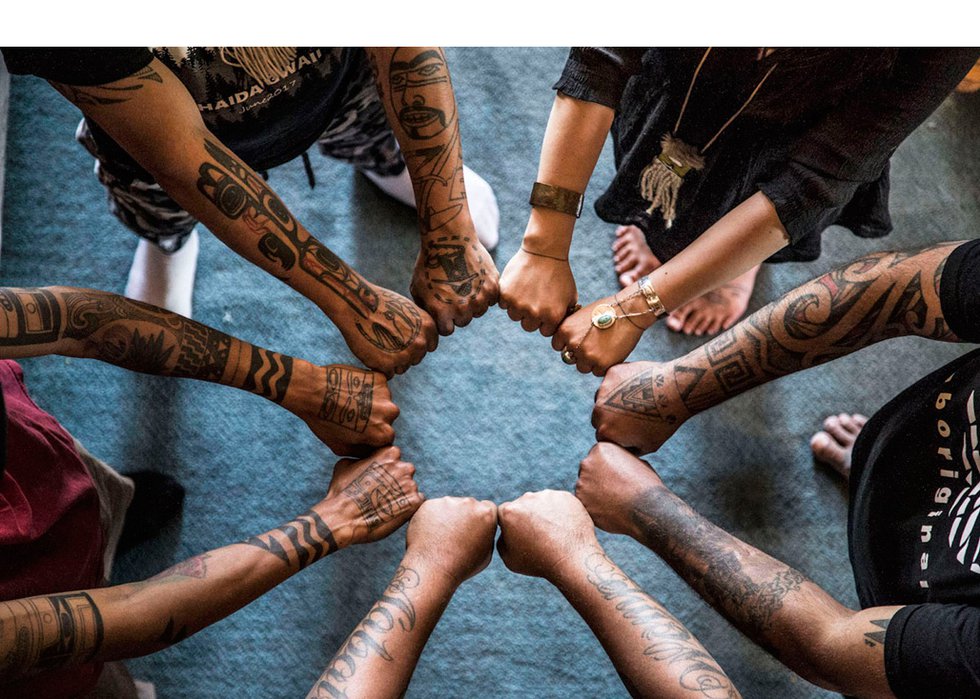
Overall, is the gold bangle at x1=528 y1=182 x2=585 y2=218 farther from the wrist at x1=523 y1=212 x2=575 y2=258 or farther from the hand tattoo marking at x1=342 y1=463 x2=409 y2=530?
the hand tattoo marking at x1=342 y1=463 x2=409 y2=530

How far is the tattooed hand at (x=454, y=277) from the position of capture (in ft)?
3.94

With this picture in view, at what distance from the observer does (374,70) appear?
1113 millimetres

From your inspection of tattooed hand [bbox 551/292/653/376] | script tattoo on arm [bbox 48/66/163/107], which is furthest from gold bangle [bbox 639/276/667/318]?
script tattoo on arm [bbox 48/66/163/107]

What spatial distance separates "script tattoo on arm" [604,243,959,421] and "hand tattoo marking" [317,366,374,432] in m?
0.38

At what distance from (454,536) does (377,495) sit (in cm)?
14

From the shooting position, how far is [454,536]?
3.78 ft

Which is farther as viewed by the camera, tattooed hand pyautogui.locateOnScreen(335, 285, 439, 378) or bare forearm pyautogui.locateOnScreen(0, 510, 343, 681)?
tattooed hand pyautogui.locateOnScreen(335, 285, 439, 378)

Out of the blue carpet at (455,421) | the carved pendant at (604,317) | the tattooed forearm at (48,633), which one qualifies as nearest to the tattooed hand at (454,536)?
the blue carpet at (455,421)

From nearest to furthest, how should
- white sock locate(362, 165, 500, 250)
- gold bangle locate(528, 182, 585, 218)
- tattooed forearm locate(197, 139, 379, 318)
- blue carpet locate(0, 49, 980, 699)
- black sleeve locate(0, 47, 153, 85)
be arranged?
1. black sleeve locate(0, 47, 153, 85)
2. tattooed forearm locate(197, 139, 379, 318)
3. gold bangle locate(528, 182, 585, 218)
4. blue carpet locate(0, 49, 980, 699)
5. white sock locate(362, 165, 500, 250)

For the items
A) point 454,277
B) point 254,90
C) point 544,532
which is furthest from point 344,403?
point 254,90

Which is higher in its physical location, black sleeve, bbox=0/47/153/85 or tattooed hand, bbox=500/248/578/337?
black sleeve, bbox=0/47/153/85

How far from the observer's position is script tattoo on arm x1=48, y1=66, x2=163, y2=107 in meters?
0.83

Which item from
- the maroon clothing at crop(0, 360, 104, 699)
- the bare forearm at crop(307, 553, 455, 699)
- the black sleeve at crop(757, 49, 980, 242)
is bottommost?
the bare forearm at crop(307, 553, 455, 699)

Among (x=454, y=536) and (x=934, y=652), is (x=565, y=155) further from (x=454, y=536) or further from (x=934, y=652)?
(x=934, y=652)
